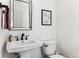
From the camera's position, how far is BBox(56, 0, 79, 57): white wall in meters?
2.69

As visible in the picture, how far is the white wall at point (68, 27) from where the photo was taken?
Answer: 8.82 ft

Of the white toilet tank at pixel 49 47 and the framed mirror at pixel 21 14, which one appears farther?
the white toilet tank at pixel 49 47

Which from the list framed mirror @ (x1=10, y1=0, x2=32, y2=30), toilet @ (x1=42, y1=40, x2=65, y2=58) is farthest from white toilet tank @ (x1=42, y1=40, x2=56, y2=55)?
framed mirror @ (x1=10, y1=0, x2=32, y2=30)

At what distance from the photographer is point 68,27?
285 cm

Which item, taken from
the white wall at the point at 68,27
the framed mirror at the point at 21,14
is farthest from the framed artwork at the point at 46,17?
the framed mirror at the point at 21,14

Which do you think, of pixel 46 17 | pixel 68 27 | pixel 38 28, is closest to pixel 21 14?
pixel 38 28

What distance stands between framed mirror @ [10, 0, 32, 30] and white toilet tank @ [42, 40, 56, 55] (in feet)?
1.99

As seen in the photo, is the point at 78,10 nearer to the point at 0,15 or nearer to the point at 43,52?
the point at 43,52

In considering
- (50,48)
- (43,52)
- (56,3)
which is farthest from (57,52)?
(56,3)

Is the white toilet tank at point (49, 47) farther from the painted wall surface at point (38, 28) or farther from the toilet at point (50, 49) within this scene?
the painted wall surface at point (38, 28)

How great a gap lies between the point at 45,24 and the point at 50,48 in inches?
25.4

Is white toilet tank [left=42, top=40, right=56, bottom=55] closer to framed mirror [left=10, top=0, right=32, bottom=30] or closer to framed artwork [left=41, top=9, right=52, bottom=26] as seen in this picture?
framed artwork [left=41, top=9, right=52, bottom=26]

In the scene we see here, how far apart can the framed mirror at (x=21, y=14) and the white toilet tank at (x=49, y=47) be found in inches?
23.9

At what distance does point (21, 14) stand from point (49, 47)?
1.14 metres
